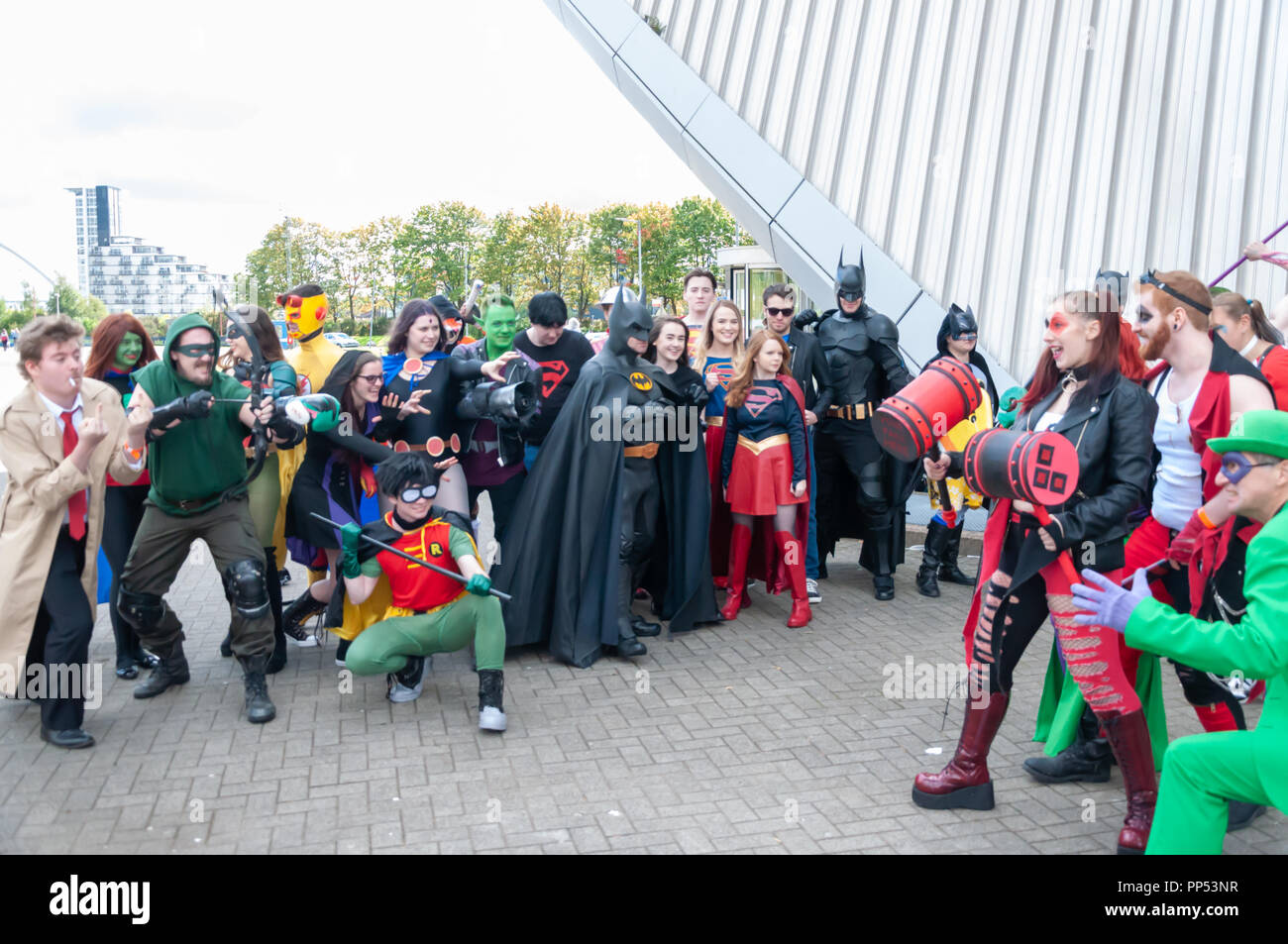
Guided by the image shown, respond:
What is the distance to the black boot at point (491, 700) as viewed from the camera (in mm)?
4762

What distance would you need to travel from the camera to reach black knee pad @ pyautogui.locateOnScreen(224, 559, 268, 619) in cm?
493

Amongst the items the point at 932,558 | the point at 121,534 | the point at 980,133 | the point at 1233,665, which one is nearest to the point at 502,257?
the point at 980,133

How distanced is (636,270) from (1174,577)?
5723 cm

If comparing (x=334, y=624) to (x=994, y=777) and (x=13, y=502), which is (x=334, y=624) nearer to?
(x=13, y=502)

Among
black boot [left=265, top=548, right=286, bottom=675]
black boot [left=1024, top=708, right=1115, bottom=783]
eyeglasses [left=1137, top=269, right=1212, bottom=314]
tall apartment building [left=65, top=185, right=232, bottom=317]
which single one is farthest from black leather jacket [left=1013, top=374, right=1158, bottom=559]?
tall apartment building [left=65, top=185, right=232, bottom=317]

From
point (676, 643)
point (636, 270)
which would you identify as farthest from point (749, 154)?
point (636, 270)

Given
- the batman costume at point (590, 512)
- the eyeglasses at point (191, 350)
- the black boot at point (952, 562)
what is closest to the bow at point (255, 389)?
the eyeglasses at point (191, 350)

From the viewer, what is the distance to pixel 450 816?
394 centimetres

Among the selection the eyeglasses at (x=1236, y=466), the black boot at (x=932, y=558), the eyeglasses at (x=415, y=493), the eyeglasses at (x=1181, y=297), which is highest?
the eyeglasses at (x=1181, y=297)

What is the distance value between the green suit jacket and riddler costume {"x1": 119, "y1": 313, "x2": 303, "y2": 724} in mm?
3861

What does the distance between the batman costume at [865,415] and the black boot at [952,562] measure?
0.37 m

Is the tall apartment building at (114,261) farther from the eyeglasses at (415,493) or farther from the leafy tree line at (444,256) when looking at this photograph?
the eyeglasses at (415,493)

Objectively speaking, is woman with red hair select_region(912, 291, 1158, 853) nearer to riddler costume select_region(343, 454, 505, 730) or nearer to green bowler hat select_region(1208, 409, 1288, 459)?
green bowler hat select_region(1208, 409, 1288, 459)

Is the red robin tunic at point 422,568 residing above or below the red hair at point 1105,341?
below
